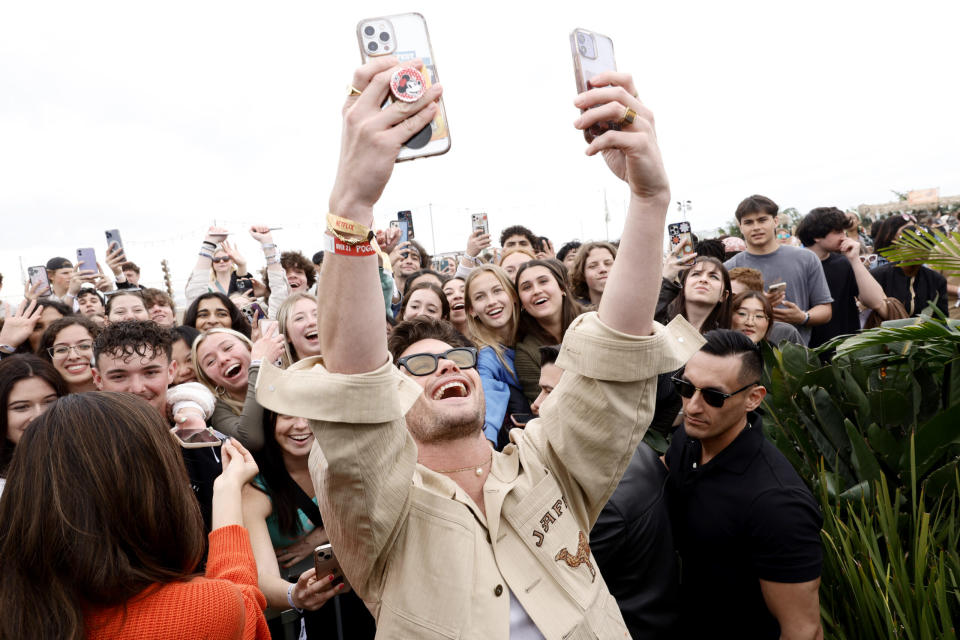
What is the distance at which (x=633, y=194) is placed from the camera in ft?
5.21

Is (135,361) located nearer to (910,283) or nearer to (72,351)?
(72,351)

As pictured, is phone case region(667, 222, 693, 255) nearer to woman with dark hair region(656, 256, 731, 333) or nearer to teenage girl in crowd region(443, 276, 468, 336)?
woman with dark hair region(656, 256, 731, 333)

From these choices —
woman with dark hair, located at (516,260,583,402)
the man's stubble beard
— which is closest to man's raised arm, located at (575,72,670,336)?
the man's stubble beard

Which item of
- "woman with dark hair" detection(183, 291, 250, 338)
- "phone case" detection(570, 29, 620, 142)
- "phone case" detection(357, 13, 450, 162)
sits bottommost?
"woman with dark hair" detection(183, 291, 250, 338)

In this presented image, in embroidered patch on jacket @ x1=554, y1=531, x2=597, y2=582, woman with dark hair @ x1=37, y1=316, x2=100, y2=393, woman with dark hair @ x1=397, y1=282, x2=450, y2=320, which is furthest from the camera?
woman with dark hair @ x1=397, y1=282, x2=450, y2=320

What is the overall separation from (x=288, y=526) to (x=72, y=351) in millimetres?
1945

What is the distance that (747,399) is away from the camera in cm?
283

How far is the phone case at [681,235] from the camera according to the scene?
5.21m

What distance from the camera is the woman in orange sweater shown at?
1.52 metres

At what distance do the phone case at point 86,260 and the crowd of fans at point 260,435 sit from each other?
47 cm

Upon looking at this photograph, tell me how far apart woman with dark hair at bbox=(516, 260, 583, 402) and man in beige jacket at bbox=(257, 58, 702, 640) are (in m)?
2.31

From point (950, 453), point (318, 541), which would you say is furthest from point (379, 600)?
point (950, 453)

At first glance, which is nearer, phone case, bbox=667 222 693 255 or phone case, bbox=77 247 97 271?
phone case, bbox=667 222 693 255

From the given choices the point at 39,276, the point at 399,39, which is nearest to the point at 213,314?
the point at 39,276
